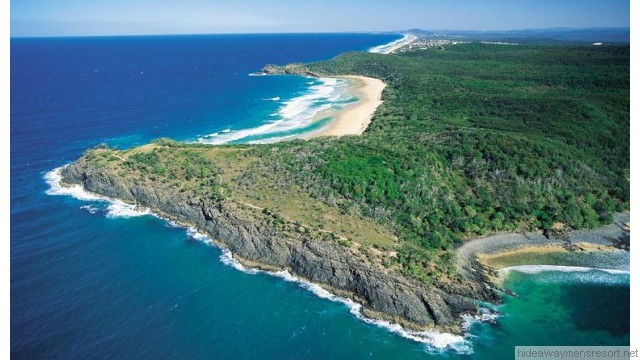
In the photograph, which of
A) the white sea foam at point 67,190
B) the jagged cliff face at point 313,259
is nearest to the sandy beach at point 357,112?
the jagged cliff face at point 313,259

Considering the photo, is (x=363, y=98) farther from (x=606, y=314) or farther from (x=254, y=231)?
(x=606, y=314)

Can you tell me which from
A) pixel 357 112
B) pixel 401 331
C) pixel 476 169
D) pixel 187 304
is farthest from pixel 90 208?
pixel 357 112

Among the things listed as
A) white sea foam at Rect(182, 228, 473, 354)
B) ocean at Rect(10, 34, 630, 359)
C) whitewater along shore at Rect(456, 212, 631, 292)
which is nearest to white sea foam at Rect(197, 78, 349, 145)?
ocean at Rect(10, 34, 630, 359)

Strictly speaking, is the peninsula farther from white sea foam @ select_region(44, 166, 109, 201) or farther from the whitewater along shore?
white sea foam @ select_region(44, 166, 109, 201)

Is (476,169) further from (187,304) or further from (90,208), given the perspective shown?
(90,208)

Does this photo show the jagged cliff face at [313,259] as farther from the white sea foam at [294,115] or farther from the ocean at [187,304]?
the white sea foam at [294,115]
